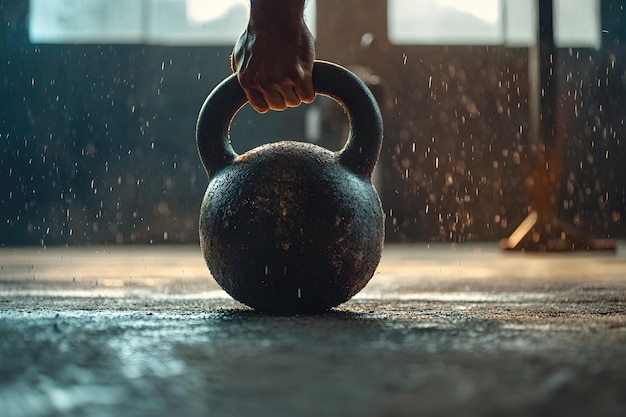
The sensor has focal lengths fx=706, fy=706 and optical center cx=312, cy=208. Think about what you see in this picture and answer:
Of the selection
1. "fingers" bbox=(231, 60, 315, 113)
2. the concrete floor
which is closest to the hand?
"fingers" bbox=(231, 60, 315, 113)

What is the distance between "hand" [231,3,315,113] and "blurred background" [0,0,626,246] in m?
8.39

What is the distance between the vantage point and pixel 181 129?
35.1 ft

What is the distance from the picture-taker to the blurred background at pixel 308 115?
10.5 meters

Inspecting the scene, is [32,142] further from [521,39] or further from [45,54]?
[521,39]

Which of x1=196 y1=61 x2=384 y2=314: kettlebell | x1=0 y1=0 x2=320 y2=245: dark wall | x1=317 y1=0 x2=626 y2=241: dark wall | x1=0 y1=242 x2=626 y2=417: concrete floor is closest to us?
x1=0 y1=242 x2=626 y2=417: concrete floor

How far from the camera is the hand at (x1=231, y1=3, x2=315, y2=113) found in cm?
183

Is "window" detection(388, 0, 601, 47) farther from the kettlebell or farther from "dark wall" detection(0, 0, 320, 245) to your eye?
the kettlebell

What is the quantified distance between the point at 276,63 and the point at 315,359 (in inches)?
36.4

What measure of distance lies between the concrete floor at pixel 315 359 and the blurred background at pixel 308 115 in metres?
8.42

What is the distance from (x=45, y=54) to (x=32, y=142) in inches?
52.3

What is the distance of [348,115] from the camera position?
196cm

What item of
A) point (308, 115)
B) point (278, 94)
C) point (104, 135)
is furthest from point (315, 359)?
point (104, 135)

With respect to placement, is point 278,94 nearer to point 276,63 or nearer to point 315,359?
point 276,63

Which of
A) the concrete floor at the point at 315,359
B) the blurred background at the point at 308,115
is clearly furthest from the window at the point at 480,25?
the concrete floor at the point at 315,359
